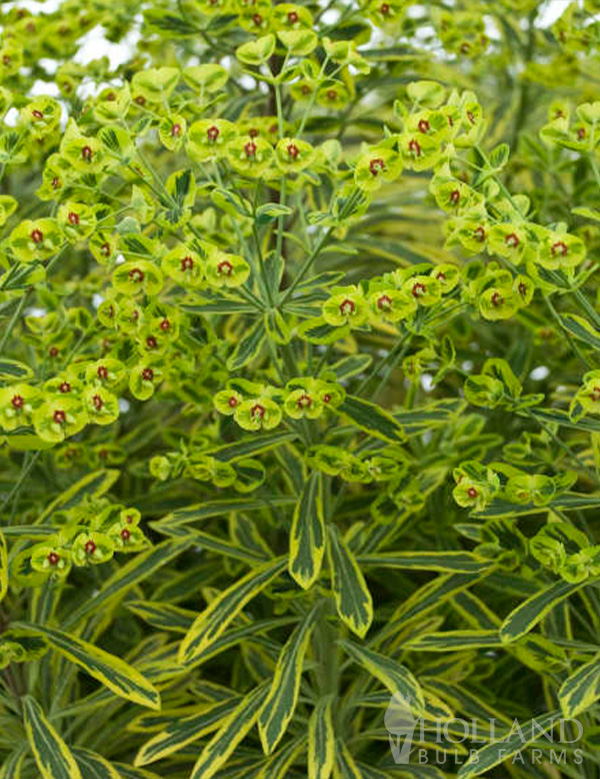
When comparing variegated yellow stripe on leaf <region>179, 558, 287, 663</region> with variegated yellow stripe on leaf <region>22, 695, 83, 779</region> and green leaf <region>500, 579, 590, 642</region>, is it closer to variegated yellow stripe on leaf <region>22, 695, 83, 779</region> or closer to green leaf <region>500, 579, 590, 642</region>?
variegated yellow stripe on leaf <region>22, 695, 83, 779</region>

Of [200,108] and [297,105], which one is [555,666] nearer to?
[200,108]

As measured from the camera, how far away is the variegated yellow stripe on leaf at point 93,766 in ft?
4.59

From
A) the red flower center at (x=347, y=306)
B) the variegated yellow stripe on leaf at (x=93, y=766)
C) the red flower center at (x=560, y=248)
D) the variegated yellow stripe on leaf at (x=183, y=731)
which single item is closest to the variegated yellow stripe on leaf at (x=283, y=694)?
the variegated yellow stripe on leaf at (x=183, y=731)

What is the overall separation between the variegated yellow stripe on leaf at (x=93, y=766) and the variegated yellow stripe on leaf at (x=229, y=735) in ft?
0.38

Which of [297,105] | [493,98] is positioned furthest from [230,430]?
[493,98]

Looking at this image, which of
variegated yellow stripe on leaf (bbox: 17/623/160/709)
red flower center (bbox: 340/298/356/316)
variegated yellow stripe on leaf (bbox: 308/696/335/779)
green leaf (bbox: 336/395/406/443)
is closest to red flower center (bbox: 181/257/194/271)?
red flower center (bbox: 340/298/356/316)

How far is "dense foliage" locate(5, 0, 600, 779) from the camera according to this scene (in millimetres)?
1178

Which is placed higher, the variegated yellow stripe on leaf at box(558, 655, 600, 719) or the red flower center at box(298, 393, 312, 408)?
the red flower center at box(298, 393, 312, 408)

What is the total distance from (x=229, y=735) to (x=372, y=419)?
1.46 feet

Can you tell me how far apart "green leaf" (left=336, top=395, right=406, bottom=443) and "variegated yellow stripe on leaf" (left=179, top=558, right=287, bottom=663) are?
0.81ft

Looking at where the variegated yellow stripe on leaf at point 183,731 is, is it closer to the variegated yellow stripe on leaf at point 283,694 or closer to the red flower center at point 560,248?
the variegated yellow stripe on leaf at point 283,694

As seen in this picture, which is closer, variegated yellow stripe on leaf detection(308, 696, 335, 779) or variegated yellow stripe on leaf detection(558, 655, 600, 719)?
variegated yellow stripe on leaf detection(558, 655, 600, 719)

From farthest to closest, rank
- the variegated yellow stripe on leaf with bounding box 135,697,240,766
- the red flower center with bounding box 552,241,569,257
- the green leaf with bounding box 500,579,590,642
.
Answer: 1. the variegated yellow stripe on leaf with bounding box 135,697,240,766
2. the green leaf with bounding box 500,579,590,642
3. the red flower center with bounding box 552,241,569,257

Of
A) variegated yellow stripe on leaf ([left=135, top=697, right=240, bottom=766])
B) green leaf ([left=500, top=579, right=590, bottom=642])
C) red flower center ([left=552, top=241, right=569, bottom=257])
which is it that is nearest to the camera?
red flower center ([left=552, top=241, right=569, bottom=257])
